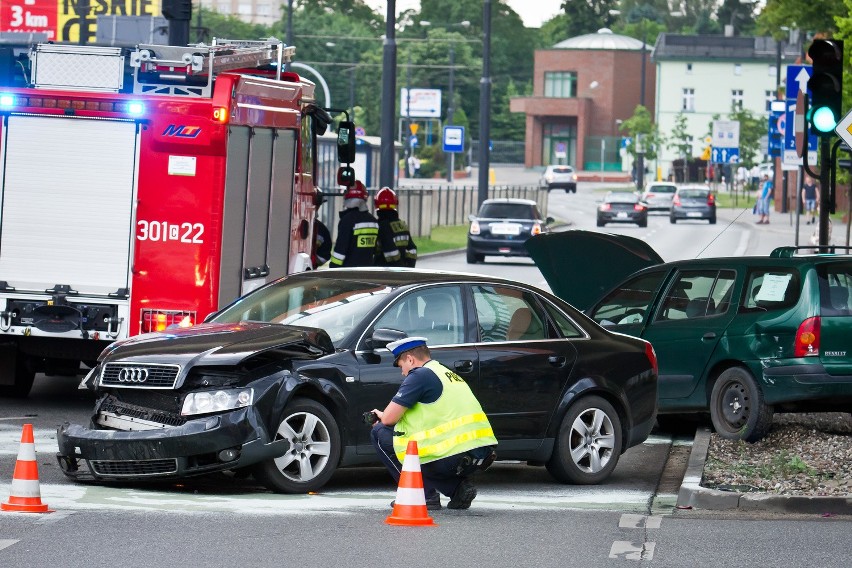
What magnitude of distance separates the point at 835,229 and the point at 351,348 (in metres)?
48.9

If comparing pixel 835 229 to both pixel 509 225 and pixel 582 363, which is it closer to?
pixel 509 225

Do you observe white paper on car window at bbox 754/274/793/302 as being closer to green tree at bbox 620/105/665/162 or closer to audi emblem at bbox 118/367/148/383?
audi emblem at bbox 118/367/148/383

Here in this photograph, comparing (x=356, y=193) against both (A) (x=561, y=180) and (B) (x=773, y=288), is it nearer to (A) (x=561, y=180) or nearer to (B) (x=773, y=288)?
(B) (x=773, y=288)

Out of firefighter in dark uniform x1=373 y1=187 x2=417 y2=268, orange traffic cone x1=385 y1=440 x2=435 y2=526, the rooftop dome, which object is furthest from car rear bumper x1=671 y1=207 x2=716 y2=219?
the rooftop dome

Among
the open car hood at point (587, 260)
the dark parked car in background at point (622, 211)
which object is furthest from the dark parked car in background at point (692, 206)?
the open car hood at point (587, 260)

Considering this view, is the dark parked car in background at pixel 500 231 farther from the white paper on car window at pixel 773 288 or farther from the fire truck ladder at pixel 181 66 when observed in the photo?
the white paper on car window at pixel 773 288

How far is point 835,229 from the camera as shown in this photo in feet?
189

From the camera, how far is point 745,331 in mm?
13242

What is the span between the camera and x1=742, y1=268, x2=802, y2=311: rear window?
514 inches

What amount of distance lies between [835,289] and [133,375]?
5428 mm

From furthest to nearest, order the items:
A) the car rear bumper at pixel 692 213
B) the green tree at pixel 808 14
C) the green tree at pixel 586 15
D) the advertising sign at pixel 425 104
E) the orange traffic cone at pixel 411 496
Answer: the green tree at pixel 586 15, the advertising sign at pixel 425 104, the car rear bumper at pixel 692 213, the green tree at pixel 808 14, the orange traffic cone at pixel 411 496

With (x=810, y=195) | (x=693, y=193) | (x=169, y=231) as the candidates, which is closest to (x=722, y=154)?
(x=693, y=193)

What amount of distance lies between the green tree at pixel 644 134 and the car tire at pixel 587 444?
340 ft

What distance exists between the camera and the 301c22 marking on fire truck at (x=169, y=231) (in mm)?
13672
